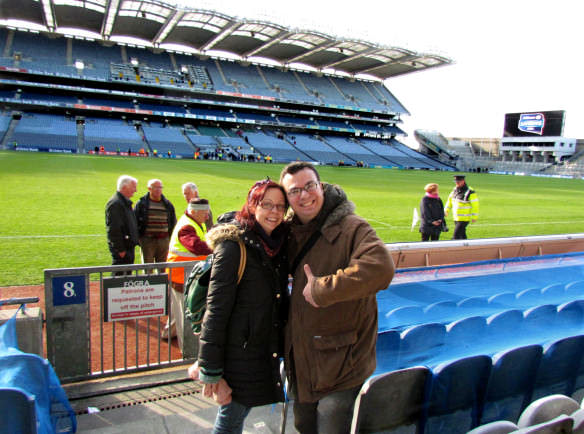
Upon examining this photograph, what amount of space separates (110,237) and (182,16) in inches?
1662

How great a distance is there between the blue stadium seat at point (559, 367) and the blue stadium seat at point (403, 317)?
3.47 ft

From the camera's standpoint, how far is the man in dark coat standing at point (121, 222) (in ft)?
17.0

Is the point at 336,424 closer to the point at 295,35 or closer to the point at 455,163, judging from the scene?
the point at 295,35

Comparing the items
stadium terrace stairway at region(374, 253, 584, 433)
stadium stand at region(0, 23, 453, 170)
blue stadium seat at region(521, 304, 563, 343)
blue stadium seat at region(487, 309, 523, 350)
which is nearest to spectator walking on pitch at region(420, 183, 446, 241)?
stadium terrace stairway at region(374, 253, 584, 433)

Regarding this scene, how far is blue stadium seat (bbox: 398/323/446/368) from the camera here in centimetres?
293

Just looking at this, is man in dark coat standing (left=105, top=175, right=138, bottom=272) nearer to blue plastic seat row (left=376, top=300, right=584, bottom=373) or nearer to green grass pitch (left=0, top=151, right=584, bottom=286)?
green grass pitch (left=0, top=151, right=584, bottom=286)

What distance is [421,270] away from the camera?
14.8 feet

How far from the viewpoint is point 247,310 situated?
6.14 feet

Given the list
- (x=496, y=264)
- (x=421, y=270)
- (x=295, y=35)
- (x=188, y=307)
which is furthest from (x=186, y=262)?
(x=295, y=35)

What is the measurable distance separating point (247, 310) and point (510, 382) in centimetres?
187

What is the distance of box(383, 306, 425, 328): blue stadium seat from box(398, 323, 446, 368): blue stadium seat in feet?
1.44

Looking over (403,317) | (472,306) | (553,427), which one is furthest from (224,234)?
(472,306)

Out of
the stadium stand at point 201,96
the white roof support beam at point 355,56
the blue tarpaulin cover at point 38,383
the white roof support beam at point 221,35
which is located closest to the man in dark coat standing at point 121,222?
the blue tarpaulin cover at point 38,383

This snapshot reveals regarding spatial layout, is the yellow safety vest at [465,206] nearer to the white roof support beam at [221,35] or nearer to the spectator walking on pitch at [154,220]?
the spectator walking on pitch at [154,220]
